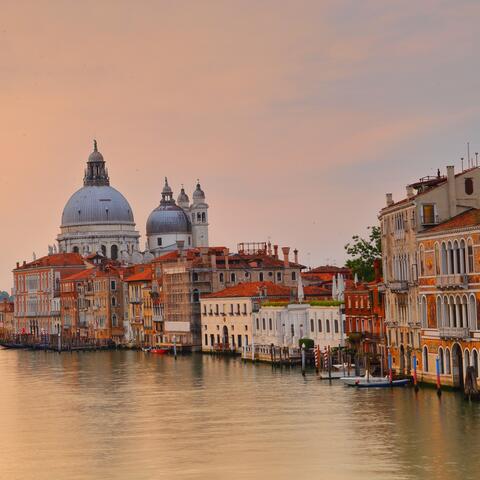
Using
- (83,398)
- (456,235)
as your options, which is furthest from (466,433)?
(83,398)

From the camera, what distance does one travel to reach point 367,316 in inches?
2665

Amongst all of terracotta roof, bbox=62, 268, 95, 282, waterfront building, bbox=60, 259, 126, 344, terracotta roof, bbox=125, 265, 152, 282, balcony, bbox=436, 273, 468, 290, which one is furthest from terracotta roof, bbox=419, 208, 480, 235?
terracotta roof, bbox=62, 268, 95, 282

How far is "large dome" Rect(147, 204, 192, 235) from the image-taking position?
159750 mm

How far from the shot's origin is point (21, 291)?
513ft

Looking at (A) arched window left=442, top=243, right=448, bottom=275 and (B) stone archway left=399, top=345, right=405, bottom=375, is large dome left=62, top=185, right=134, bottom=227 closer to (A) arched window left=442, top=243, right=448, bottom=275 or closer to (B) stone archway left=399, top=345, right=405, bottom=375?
(B) stone archway left=399, top=345, right=405, bottom=375

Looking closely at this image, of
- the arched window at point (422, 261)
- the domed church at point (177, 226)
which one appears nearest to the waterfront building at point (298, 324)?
the arched window at point (422, 261)

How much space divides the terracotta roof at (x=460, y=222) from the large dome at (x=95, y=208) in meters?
110

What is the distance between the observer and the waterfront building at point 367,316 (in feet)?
210

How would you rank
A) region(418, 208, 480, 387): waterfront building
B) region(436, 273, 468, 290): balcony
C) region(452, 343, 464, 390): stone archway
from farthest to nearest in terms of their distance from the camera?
region(452, 343, 464, 390): stone archway, region(436, 273, 468, 290): balcony, region(418, 208, 480, 387): waterfront building

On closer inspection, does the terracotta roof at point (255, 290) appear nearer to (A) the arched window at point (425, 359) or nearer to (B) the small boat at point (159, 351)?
(B) the small boat at point (159, 351)

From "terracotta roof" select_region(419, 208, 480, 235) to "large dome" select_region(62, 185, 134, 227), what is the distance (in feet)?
361

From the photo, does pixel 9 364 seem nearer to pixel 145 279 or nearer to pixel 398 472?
pixel 145 279

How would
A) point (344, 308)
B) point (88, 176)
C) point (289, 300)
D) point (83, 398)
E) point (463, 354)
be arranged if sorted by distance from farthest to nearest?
point (88, 176), point (289, 300), point (344, 308), point (83, 398), point (463, 354)

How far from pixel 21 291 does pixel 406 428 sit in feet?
376
